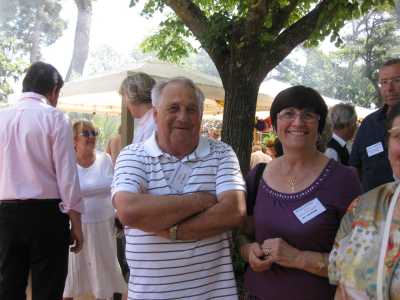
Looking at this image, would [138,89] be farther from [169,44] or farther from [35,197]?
[169,44]

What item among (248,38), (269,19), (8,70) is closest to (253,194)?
(248,38)

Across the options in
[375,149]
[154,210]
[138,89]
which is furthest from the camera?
[375,149]

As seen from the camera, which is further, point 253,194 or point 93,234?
point 93,234

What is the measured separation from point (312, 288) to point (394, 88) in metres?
2.20

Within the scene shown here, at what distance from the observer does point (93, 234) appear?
13.3 ft

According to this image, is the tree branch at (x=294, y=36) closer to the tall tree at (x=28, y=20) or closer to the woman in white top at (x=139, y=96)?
the woman in white top at (x=139, y=96)

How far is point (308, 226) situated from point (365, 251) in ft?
1.35

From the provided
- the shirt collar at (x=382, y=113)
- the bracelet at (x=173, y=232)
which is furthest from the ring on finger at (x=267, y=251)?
the shirt collar at (x=382, y=113)

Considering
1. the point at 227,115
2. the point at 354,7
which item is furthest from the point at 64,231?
the point at 354,7

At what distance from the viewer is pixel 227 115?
4828 mm

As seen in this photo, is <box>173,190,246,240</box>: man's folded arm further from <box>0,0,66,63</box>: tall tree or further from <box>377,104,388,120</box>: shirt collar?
<box>0,0,66,63</box>: tall tree

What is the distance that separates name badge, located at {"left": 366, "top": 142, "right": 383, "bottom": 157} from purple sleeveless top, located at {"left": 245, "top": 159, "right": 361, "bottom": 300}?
5.30 feet

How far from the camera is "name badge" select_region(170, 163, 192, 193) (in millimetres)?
1957

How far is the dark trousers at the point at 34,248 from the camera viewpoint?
288 cm
